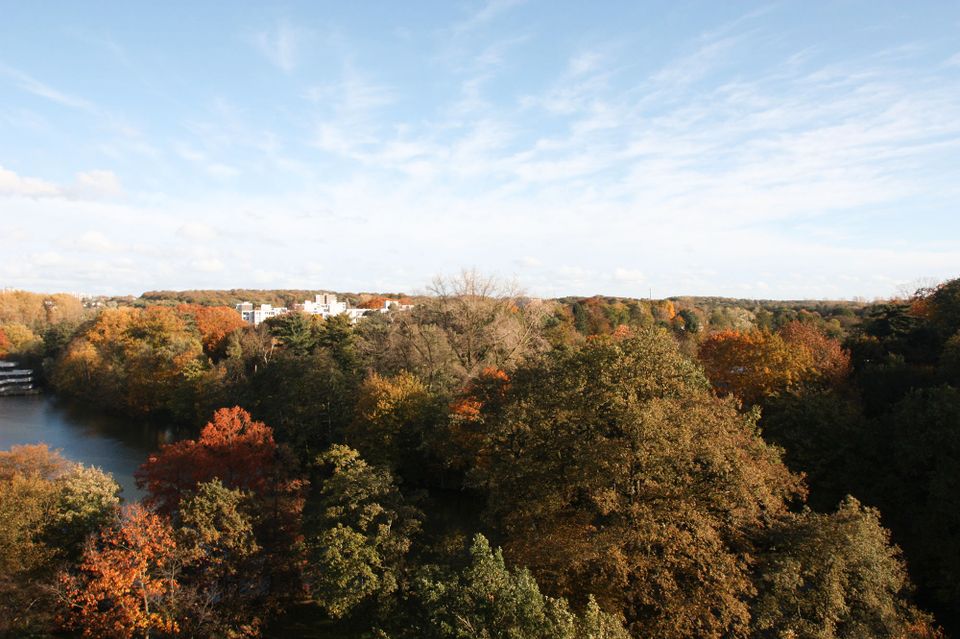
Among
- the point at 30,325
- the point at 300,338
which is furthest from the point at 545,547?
the point at 30,325

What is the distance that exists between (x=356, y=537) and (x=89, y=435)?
34.3 m

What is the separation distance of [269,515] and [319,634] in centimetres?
324

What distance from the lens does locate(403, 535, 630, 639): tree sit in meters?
8.31

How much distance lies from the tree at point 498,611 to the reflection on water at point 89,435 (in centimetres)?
2014

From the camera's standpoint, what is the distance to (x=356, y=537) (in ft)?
39.4

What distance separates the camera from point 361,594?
11586 millimetres

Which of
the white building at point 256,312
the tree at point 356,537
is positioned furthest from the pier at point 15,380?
the tree at point 356,537

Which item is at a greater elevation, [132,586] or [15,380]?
[132,586]

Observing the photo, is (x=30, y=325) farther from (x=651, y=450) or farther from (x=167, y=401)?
(x=651, y=450)

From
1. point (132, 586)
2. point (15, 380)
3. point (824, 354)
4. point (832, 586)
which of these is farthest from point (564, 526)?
point (15, 380)

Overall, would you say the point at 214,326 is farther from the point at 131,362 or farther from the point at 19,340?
the point at 19,340

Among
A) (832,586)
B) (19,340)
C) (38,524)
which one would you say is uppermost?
(19,340)

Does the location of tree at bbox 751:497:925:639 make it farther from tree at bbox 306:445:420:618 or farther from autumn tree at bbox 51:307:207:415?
autumn tree at bbox 51:307:207:415

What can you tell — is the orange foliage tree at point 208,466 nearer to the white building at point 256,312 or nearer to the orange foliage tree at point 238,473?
the orange foliage tree at point 238,473
